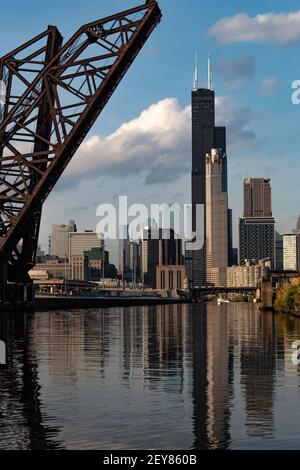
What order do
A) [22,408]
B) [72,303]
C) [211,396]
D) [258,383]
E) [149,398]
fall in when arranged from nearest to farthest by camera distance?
1. [22,408]
2. [149,398]
3. [211,396]
4. [258,383]
5. [72,303]

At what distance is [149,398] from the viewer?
20.3m

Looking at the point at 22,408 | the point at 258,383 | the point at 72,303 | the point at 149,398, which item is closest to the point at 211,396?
the point at 149,398

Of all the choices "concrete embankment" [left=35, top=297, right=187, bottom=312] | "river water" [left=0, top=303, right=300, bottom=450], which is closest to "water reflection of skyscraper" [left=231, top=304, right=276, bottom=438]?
"river water" [left=0, top=303, right=300, bottom=450]

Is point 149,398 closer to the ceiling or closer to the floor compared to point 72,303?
closer to the ceiling

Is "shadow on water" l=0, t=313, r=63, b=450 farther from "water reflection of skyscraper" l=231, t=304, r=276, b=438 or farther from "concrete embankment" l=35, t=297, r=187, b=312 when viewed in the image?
"concrete embankment" l=35, t=297, r=187, b=312

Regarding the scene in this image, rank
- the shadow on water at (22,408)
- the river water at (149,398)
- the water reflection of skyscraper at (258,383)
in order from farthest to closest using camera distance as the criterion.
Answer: the water reflection of skyscraper at (258,383), the river water at (149,398), the shadow on water at (22,408)

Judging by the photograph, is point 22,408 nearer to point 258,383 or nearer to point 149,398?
point 149,398

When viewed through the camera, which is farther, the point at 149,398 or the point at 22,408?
the point at 149,398

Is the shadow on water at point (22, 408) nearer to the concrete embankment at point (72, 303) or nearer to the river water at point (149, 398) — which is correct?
the river water at point (149, 398)

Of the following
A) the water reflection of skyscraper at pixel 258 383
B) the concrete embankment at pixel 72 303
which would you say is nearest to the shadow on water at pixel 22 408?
the water reflection of skyscraper at pixel 258 383

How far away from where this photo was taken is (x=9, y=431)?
16047 millimetres

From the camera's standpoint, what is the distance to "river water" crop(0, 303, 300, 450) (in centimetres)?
1548

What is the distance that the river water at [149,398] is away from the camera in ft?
50.8
